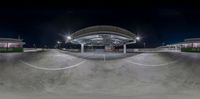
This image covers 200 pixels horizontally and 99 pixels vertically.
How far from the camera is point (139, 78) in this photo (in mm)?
14203

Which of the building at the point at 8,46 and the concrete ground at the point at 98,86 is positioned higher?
the building at the point at 8,46

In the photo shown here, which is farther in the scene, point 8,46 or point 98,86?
point 8,46

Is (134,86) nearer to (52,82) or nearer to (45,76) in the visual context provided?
(52,82)

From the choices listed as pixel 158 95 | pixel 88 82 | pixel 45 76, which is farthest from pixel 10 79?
pixel 158 95

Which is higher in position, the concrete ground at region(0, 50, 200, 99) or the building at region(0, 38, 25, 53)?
the building at region(0, 38, 25, 53)

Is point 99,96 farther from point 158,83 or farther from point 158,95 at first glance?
point 158,83

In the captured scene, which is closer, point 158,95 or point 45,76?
point 158,95

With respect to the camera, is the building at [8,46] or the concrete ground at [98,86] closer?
the concrete ground at [98,86]

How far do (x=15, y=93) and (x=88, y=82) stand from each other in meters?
4.39

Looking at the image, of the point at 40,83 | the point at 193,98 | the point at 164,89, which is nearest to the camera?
the point at 193,98

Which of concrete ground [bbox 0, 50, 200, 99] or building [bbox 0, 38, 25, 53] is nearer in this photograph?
concrete ground [bbox 0, 50, 200, 99]

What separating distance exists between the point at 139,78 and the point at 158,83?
1.67 metres

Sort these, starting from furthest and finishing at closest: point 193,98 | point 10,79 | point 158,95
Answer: point 10,79
point 158,95
point 193,98

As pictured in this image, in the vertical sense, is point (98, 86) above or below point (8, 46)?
below
